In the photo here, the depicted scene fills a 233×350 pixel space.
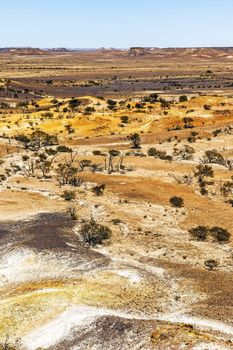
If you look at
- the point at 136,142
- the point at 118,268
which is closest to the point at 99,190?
the point at 118,268

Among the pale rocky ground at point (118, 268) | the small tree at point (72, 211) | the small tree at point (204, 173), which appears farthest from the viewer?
the small tree at point (204, 173)

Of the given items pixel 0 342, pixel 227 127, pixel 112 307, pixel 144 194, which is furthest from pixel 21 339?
pixel 227 127

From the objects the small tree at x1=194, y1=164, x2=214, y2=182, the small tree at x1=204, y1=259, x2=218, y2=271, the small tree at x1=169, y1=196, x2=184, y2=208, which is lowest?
the small tree at x1=204, y1=259, x2=218, y2=271

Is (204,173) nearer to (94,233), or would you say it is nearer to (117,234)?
(117,234)

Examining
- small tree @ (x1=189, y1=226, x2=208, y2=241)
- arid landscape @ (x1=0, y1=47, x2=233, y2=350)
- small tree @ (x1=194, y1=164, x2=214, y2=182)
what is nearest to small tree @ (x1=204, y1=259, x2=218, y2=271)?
arid landscape @ (x1=0, y1=47, x2=233, y2=350)

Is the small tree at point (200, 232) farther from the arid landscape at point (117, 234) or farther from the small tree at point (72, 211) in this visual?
the small tree at point (72, 211)

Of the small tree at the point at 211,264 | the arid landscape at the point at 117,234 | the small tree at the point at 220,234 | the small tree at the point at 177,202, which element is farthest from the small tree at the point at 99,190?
the small tree at the point at 211,264

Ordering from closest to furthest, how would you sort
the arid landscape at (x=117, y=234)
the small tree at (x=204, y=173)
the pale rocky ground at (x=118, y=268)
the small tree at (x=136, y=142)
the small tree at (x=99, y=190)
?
1. the pale rocky ground at (x=118, y=268)
2. the arid landscape at (x=117, y=234)
3. the small tree at (x=99, y=190)
4. the small tree at (x=204, y=173)
5. the small tree at (x=136, y=142)

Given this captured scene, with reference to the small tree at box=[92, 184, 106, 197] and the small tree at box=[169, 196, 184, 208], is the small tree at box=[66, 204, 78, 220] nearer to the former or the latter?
the small tree at box=[92, 184, 106, 197]
